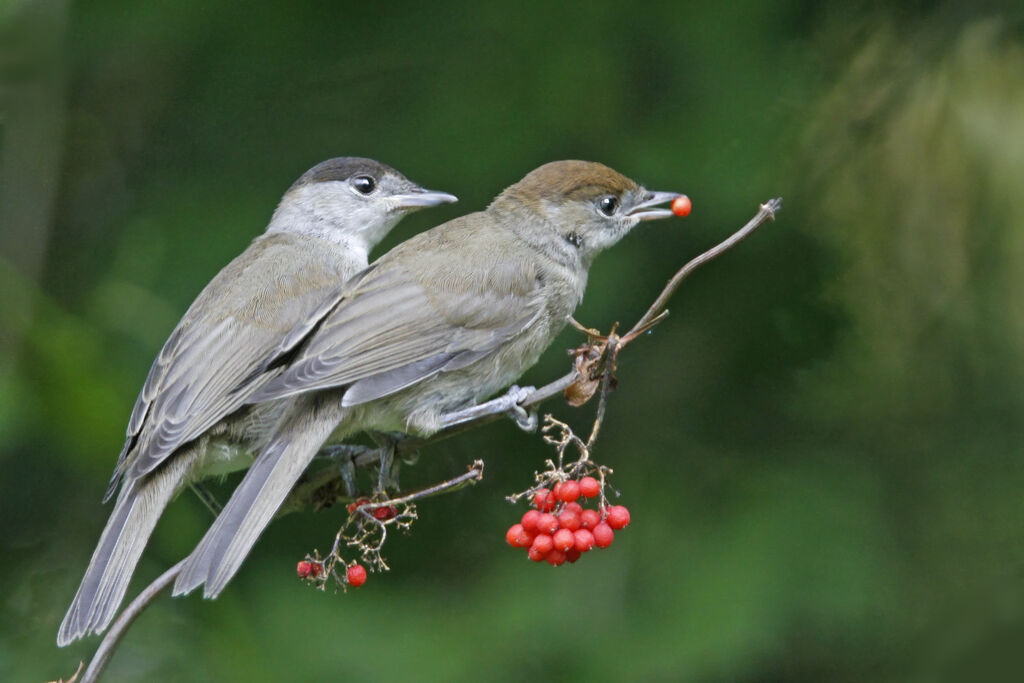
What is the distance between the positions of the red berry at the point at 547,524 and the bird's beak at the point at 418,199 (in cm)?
170

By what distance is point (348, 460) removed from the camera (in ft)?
12.0

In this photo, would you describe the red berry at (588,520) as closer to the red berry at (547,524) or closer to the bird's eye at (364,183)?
the red berry at (547,524)

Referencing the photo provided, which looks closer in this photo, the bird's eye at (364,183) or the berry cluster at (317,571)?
the berry cluster at (317,571)

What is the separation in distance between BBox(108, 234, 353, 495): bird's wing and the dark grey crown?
2.05ft

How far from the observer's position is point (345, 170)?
5.03m

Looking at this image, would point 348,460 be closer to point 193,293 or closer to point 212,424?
point 212,424

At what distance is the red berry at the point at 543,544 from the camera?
126 inches

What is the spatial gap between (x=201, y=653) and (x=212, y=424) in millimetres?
1422

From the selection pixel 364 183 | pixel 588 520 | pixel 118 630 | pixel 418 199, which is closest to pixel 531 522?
pixel 588 520

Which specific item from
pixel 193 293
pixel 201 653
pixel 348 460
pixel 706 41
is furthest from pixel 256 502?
pixel 706 41

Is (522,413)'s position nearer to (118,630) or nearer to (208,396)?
(208,396)

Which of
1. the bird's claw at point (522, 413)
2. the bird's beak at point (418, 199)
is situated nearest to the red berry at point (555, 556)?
the bird's claw at point (522, 413)

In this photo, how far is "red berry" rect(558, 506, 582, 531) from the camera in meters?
3.23

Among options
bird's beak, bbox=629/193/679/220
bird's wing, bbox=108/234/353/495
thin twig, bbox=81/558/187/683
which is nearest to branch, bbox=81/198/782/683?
thin twig, bbox=81/558/187/683
